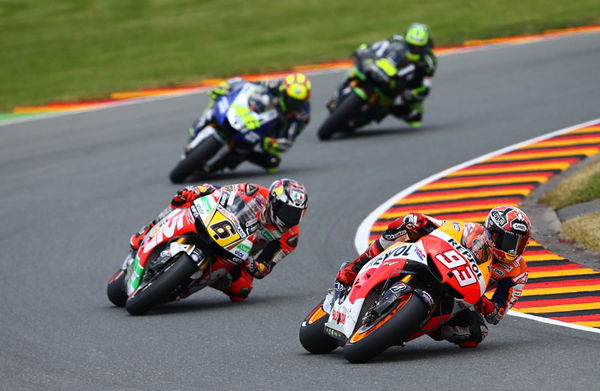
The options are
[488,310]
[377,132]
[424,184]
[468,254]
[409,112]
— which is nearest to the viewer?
[468,254]

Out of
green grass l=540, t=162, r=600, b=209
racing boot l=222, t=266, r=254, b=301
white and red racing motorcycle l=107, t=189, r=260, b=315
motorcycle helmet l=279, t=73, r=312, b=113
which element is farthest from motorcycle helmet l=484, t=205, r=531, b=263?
motorcycle helmet l=279, t=73, r=312, b=113

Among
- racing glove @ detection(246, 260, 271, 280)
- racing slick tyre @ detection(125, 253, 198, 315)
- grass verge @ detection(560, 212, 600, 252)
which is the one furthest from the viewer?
grass verge @ detection(560, 212, 600, 252)

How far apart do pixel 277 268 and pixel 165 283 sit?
2576 millimetres

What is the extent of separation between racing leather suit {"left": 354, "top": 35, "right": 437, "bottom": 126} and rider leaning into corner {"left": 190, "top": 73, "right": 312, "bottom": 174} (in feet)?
9.40

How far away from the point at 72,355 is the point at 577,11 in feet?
73.6

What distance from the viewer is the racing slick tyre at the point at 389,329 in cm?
766

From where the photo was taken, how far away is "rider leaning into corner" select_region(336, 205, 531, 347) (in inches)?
323

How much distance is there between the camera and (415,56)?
1898 centimetres

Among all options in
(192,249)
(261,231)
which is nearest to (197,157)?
(261,231)

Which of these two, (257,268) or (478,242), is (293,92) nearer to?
(257,268)

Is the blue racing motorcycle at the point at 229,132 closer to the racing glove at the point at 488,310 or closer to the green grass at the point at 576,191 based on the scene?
the green grass at the point at 576,191

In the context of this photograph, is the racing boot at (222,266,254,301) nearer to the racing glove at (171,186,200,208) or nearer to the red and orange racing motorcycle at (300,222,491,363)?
the racing glove at (171,186,200,208)

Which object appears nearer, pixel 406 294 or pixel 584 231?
pixel 406 294

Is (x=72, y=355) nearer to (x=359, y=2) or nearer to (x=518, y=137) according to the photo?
(x=518, y=137)
